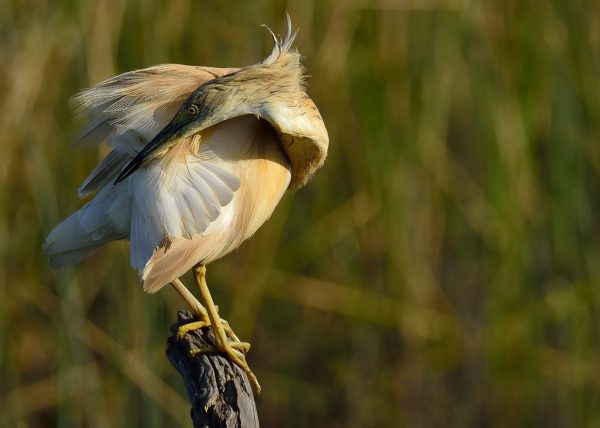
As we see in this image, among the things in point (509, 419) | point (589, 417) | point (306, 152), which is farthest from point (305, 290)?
point (306, 152)

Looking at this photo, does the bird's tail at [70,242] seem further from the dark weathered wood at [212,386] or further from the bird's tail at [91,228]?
the dark weathered wood at [212,386]

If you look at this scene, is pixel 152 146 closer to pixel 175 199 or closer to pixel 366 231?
pixel 175 199

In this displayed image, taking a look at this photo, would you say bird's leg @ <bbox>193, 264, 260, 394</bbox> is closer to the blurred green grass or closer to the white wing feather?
the white wing feather

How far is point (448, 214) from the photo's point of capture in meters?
3.37

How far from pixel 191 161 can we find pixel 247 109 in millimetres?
129

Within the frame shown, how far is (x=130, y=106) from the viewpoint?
1864 millimetres

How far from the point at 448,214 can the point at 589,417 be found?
2.57 feet

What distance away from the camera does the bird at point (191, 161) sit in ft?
5.54

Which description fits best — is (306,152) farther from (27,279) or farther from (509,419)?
(509,419)

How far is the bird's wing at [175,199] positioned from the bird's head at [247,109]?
38 mm

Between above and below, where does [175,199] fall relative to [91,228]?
above

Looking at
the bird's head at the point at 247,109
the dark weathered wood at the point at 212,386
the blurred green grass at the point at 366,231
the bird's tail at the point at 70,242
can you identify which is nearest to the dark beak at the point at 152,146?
the bird's head at the point at 247,109

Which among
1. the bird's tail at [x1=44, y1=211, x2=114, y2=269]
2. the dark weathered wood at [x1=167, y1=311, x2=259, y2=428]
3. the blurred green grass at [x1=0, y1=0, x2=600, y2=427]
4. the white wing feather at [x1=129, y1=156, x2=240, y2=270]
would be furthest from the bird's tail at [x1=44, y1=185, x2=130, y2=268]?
the blurred green grass at [x1=0, y1=0, x2=600, y2=427]

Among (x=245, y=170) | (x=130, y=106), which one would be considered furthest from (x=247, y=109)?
(x=130, y=106)
